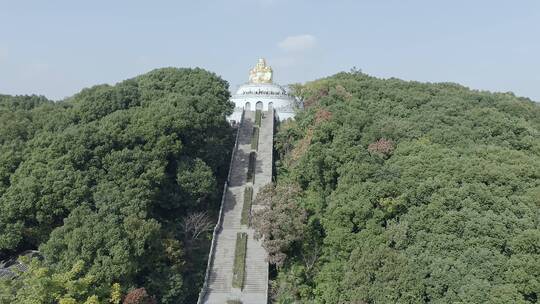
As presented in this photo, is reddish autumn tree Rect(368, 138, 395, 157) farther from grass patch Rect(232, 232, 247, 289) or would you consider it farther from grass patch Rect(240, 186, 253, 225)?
grass patch Rect(232, 232, 247, 289)

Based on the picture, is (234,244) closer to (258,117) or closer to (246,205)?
(246,205)

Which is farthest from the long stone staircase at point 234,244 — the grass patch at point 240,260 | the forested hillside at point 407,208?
the forested hillside at point 407,208

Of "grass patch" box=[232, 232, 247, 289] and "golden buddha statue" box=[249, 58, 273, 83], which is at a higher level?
"golden buddha statue" box=[249, 58, 273, 83]

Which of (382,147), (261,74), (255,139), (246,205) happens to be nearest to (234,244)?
(246,205)

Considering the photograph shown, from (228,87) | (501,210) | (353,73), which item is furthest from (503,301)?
(353,73)

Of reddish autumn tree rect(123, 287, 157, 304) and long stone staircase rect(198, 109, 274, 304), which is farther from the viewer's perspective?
long stone staircase rect(198, 109, 274, 304)

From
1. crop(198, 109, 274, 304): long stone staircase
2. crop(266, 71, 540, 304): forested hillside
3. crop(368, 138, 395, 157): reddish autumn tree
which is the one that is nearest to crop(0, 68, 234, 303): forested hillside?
crop(198, 109, 274, 304): long stone staircase
